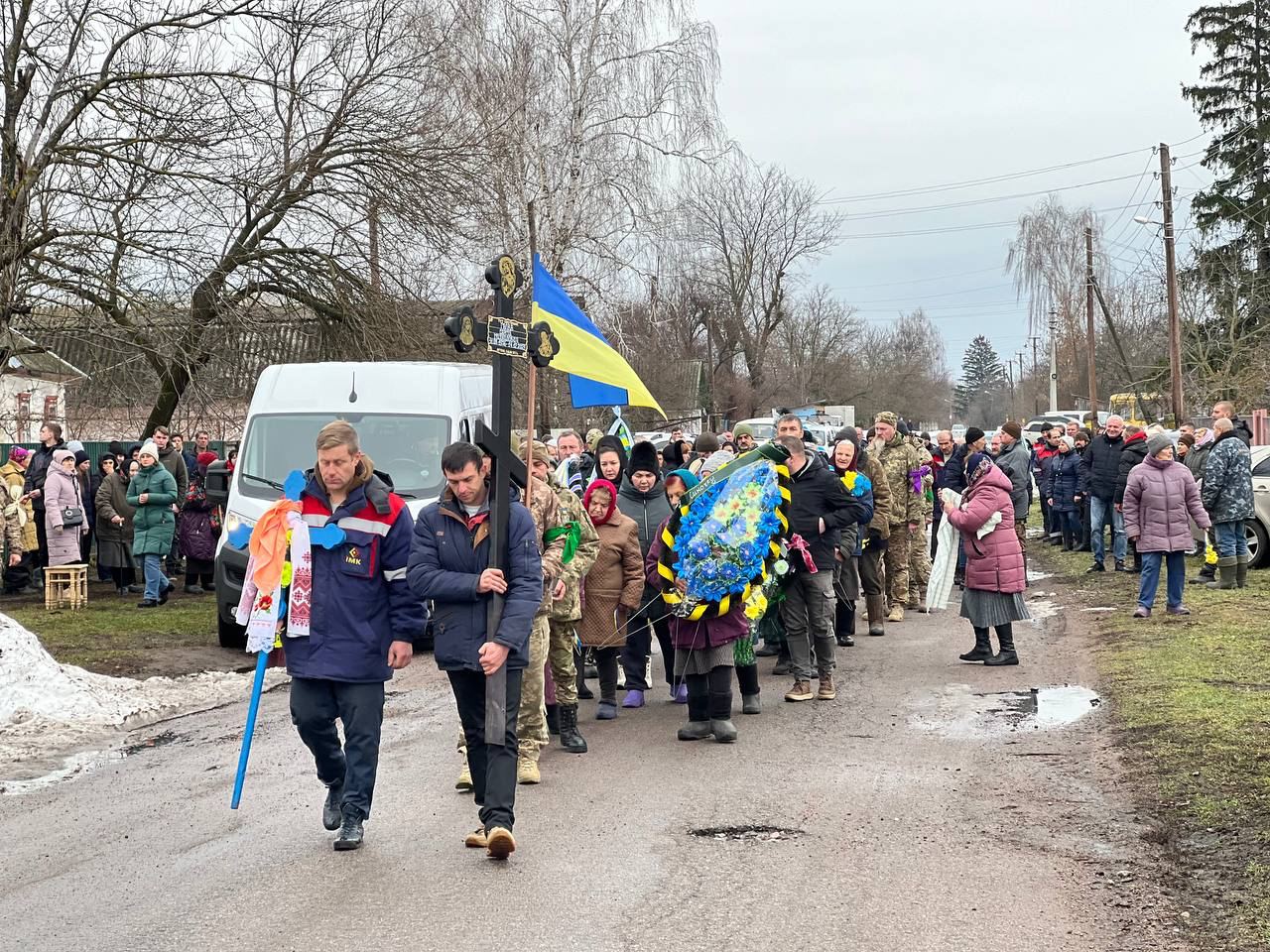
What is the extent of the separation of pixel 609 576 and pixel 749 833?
3052 millimetres

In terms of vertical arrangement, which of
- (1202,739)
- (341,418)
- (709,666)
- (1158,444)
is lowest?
(1202,739)

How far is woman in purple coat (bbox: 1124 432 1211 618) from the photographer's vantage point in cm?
1317

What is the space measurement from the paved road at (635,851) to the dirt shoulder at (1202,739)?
0.58ft

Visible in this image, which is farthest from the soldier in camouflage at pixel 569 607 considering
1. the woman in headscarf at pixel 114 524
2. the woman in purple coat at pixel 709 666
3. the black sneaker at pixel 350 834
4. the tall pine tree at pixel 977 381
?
the tall pine tree at pixel 977 381

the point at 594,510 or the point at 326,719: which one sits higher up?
the point at 594,510

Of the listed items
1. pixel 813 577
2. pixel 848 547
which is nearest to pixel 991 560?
pixel 848 547

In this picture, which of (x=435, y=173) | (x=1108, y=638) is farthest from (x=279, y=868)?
(x=435, y=173)

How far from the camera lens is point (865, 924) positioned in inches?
210

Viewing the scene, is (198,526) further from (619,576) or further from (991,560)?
(991,560)

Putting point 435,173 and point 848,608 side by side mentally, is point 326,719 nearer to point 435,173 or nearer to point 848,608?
point 848,608

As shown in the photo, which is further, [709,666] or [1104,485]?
[1104,485]

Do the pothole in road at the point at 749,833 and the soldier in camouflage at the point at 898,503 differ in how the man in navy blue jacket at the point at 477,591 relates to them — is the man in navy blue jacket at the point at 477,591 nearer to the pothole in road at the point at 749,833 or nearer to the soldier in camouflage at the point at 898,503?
the pothole in road at the point at 749,833

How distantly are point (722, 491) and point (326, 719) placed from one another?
3.52m

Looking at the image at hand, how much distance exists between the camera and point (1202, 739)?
8.23 m
